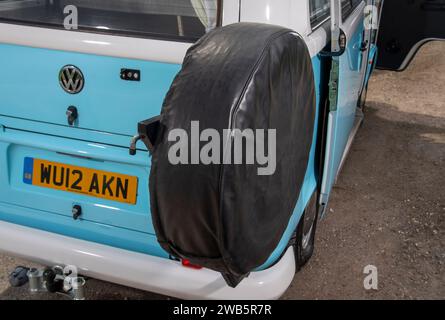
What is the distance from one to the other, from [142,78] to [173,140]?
1.73 feet

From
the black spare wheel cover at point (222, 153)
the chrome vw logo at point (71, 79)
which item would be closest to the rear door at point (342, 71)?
the black spare wheel cover at point (222, 153)

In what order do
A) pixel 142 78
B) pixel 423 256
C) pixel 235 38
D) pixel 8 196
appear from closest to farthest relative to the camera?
pixel 235 38
pixel 142 78
pixel 8 196
pixel 423 256

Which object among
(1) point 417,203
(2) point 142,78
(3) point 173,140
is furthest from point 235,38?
(1) point 417,203

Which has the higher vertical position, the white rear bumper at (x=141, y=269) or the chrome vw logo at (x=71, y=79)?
the chrome vw logo at (x=71, y=79)

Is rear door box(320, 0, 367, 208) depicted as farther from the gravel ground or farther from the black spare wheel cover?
the black spare wheel cover

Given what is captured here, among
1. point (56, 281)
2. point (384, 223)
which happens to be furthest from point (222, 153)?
point (384, 223)

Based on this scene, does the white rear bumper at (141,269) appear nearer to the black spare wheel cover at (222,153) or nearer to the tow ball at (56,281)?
the tow ball at (56,281)

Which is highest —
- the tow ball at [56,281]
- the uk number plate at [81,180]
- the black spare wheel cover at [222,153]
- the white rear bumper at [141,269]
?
the black spare wheel cover at [222,153]

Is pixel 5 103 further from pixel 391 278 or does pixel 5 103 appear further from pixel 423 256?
pixel 423 256

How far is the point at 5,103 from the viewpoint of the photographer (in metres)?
2.09

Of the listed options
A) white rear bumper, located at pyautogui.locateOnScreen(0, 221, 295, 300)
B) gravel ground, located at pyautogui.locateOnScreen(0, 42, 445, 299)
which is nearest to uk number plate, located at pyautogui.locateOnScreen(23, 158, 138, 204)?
white rear bumper, located at pyautogui.locateOnScreen(0, 221, 295, 300)

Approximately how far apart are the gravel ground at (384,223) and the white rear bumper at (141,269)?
0.61m

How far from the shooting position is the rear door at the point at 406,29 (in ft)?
14.2

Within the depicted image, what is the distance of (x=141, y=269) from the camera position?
1.95m
